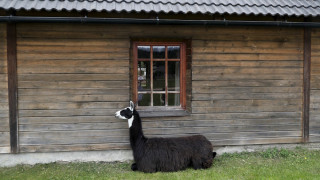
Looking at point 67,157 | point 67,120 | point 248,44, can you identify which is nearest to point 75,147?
point 67,157

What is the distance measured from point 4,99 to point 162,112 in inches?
126

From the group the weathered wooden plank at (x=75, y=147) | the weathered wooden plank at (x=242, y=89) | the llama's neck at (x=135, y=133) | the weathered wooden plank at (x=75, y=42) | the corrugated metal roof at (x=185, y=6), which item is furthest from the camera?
→ the weathered wooden plank at (x=242, y=89)

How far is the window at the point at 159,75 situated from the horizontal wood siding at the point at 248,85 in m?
0.37

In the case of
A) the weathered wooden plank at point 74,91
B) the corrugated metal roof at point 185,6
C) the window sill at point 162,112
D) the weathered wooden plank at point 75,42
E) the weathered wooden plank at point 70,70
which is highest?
the corrugated metal roof at point 185,6

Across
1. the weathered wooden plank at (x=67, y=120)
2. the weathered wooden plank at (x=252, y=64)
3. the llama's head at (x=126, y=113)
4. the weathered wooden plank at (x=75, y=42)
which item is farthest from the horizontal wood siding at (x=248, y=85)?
the weathered wooden plank at (x=67, y=120)

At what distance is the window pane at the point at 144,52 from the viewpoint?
580cm

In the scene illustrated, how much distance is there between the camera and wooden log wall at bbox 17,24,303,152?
5355mm

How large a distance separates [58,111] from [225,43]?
382 cm

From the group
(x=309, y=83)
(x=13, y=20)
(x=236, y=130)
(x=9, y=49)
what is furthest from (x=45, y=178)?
(x=309, y=83)

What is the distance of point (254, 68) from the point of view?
5922 mm

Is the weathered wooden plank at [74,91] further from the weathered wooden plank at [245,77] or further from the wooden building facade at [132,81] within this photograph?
the weathered wooden plank at [245,77]

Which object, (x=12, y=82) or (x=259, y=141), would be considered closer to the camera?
(x=12, y=82)

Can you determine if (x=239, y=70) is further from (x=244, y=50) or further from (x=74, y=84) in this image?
(x=74, y=84)

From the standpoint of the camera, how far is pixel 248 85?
593cm
